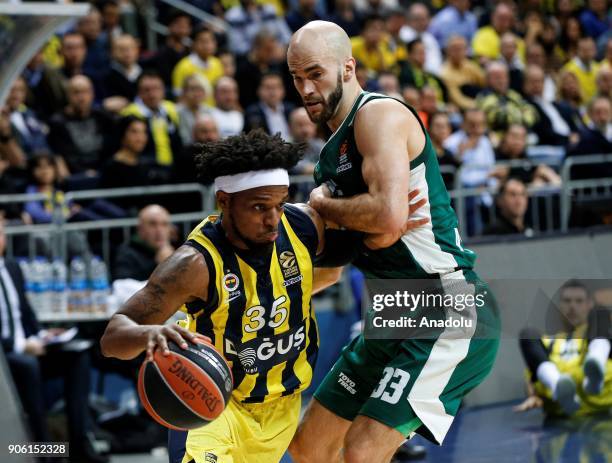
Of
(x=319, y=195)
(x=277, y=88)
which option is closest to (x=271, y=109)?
(x=277, y=88)

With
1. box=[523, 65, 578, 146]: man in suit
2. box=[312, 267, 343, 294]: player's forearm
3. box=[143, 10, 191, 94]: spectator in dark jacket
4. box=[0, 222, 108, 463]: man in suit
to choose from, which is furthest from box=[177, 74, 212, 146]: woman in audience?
box=[312, 267, 343, 294]: player's forearm

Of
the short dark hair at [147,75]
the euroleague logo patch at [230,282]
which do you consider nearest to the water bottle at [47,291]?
the short dark hair at [147,75]

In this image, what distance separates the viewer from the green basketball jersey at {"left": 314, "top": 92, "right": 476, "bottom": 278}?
4863 millimetres

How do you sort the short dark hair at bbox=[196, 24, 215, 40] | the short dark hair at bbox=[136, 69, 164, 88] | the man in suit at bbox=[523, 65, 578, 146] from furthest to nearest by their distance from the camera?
the man in suit at bbox=[523, 65, 578, 146] < the short dark hair at bbox=[196, 24, 215, 40] < the short dark hair at bbox=[136, 69, 164, 88]

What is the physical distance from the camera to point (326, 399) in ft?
17.0

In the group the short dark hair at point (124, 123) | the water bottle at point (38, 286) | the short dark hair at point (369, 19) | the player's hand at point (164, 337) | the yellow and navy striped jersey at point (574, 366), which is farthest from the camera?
the short dark hair at point (369, 19)

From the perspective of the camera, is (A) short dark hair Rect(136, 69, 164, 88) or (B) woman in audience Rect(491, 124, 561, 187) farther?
(B) woman in audience Rect(491, 124, 561, 187)

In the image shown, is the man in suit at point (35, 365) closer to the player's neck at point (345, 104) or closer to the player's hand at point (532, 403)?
the player's hand at point (532, 403)

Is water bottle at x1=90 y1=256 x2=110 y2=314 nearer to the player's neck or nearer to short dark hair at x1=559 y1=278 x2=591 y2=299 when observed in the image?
short dark hair at x1=559 y1=278 x2=591 y2=299

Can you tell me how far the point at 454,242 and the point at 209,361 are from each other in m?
1.37

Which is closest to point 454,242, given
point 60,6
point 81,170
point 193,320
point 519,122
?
point 193,320

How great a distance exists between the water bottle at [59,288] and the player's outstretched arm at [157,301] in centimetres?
406

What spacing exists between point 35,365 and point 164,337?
3.91m

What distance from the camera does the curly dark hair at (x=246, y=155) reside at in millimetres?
4645
